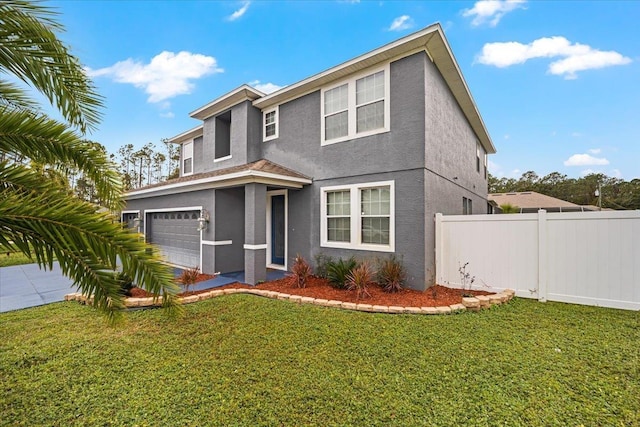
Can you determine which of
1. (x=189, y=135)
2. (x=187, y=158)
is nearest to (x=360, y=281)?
(x=189, y=135)

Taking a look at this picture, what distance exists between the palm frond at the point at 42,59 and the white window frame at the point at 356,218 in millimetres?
5985

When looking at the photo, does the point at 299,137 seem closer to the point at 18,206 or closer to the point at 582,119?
the point at 18,206

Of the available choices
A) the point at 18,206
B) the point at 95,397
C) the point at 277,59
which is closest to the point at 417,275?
the point at 95,397

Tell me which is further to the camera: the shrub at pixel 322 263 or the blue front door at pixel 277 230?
the blue front door at pixel 277 230

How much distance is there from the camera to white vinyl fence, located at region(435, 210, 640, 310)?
5.43m

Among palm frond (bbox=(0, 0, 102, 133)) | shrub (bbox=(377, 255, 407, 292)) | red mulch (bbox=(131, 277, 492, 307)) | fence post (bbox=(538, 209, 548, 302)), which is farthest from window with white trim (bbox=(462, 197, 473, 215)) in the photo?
palm frond (bbox=(0, 0, 102, 133))

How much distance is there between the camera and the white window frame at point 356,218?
7305 millimetres

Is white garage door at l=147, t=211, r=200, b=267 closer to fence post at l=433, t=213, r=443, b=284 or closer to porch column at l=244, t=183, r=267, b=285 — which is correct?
porch column at l=244, t=183, r=267, b=285

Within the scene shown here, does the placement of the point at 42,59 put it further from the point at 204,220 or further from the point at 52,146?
the point at 204,220

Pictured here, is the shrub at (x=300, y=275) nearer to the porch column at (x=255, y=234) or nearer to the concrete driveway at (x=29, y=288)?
the porch column at (x=255, y=234)

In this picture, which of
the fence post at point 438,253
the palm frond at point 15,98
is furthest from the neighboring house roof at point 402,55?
the palm frond at point 15,98

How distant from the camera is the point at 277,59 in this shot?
13633 mm

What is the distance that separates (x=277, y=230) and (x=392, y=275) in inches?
194

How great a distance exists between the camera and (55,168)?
12.3 feet
